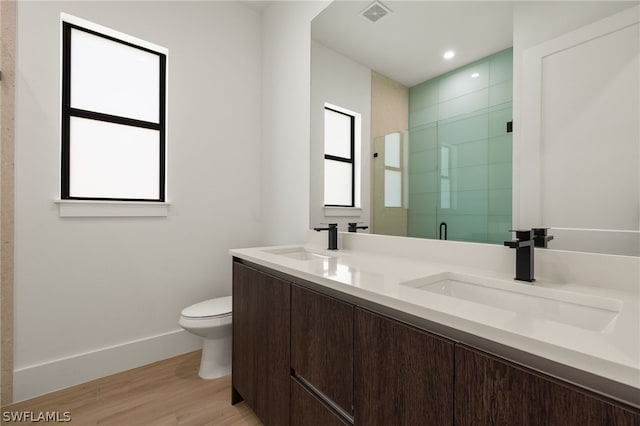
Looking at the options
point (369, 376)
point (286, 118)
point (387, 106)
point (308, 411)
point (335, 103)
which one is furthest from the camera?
point (286, 118)

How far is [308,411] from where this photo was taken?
1075 mm

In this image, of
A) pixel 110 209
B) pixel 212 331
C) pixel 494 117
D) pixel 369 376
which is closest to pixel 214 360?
pixel 212 331

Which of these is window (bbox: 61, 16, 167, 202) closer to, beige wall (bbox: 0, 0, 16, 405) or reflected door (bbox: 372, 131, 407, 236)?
beige wall (bbox: 0, 0, 16, 405)

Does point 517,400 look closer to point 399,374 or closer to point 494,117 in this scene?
point 399,374

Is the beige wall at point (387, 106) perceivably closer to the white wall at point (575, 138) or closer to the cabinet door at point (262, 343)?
the white wall at point (575, 138)

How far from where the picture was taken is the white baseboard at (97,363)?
1683 mm

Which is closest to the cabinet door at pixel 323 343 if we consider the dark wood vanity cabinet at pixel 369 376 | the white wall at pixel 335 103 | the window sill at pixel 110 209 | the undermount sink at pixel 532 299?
the dark wood vanity cabinet at pixel 369 376

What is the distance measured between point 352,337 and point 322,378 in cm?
25

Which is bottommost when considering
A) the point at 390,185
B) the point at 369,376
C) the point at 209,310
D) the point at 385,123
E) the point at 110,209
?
the point at 209,310

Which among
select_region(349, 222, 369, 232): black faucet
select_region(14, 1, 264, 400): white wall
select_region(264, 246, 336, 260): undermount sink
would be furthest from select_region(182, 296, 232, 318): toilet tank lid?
select_region(349, 222, 369, 232): black faucet

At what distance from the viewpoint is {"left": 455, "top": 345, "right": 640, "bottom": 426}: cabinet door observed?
0.45 metres

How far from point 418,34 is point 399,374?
4.85 ft

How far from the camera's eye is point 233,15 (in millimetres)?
2475

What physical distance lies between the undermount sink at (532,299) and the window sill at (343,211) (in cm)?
79
